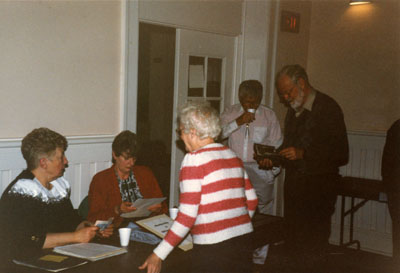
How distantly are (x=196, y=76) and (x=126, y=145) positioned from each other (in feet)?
5.11

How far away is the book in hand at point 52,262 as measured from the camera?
1562 mm

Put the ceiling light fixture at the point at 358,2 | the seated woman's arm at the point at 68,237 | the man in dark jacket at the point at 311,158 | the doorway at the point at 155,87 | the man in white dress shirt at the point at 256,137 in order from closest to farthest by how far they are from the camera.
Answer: the seated woman's arm at the point at 68,237, the man in dark jacket at the point at 311,158, the man in white dress shirt at the point at 256,137, the ceiling light fixture at the point at 358,2, the doorway at the point at 155,87

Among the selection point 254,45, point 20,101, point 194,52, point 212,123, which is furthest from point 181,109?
point 254,45

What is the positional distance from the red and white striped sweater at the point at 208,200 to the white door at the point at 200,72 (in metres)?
1.93

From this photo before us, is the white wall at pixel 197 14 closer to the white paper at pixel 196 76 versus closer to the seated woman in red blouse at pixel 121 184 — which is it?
the white paper at pixel 196 76

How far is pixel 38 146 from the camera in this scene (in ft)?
6.57

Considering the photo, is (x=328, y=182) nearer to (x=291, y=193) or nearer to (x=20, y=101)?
(x=291, y=193)

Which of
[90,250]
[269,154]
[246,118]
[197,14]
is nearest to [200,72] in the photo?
[197,14]

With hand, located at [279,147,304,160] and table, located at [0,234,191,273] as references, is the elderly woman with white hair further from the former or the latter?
hand, located at [279,147,304,160]

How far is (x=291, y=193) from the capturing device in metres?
2.96

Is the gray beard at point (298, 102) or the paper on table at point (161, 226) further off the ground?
the gray beard at point (298, 102)

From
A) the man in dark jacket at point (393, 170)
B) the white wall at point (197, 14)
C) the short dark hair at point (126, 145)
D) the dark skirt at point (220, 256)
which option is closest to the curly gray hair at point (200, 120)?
the dark skirt at point (220, 256)

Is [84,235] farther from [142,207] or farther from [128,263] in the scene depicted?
[142,207]

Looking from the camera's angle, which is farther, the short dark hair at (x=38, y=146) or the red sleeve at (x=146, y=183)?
the red sleeve at (x=146, y=183)
